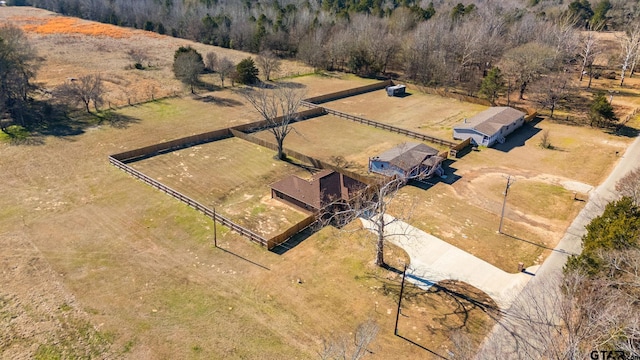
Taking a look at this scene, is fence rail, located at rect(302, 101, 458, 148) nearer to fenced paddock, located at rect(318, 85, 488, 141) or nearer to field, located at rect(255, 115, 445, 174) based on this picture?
field, located at rect(255, 115, 445, 174)

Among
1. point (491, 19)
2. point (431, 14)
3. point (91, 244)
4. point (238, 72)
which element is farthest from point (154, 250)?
point (431, 14)

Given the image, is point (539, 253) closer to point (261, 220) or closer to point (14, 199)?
point (261, 220)

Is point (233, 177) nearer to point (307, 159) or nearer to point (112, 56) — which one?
point (307, 159)

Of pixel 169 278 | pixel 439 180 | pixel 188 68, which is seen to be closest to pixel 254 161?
pixel 439 180

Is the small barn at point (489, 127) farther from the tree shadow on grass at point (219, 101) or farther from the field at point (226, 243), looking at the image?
the tree shadow on grass at point (219, 101)

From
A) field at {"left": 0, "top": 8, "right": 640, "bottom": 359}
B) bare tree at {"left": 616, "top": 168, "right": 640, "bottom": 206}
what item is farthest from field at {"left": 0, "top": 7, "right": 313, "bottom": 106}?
bare tree at {"left": 616, "top": 168, "right": 640, "bottom": 206}

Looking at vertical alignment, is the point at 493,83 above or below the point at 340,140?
above
